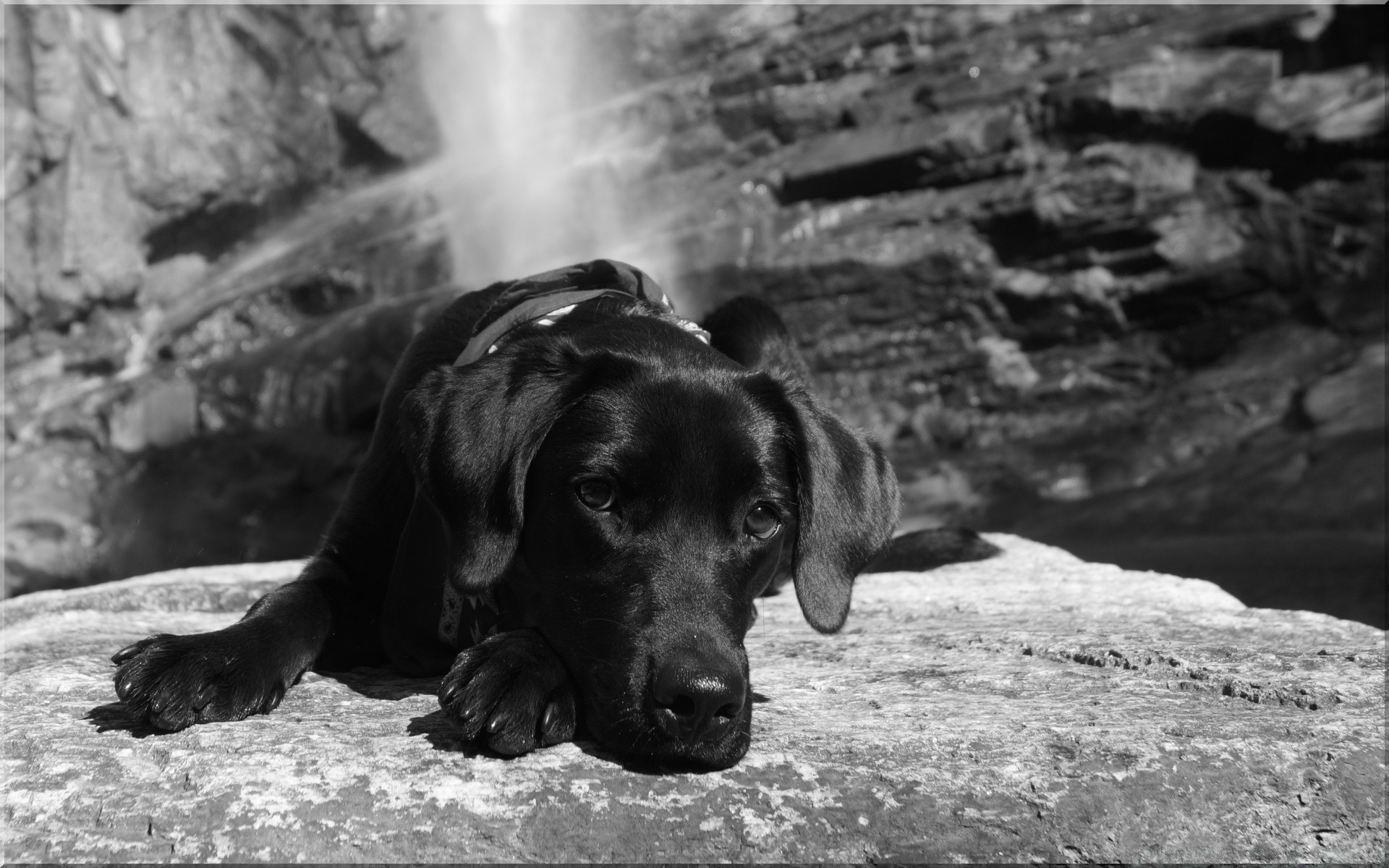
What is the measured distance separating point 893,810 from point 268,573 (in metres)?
3.67

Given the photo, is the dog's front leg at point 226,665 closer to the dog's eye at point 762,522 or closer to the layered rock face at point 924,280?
the dog's eye at point 762,522

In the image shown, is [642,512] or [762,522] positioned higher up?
[642,512]

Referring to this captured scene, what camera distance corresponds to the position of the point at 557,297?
139 inches

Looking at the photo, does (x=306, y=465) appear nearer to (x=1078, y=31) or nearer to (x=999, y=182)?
(x=999, y=182)

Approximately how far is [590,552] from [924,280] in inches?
527

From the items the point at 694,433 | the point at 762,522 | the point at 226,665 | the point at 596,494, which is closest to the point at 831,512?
the point at 762,522

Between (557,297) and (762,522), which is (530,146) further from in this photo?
(762,522)

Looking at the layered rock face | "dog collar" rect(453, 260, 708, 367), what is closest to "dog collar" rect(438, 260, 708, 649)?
"dog collar" rect(453, 260, 708, 367)

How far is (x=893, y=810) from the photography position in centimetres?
234

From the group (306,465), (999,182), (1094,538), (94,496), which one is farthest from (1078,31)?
(94,496)

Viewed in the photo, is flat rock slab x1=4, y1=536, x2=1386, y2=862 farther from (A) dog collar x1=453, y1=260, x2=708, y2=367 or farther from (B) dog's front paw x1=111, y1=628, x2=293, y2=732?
(A) dog collar x1=453, y1=260, x2=708, y2=367

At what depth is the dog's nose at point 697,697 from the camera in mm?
2383

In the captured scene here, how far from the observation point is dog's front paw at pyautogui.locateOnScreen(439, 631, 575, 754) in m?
2.42

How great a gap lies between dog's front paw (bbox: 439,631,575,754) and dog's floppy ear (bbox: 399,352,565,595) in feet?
0.59
